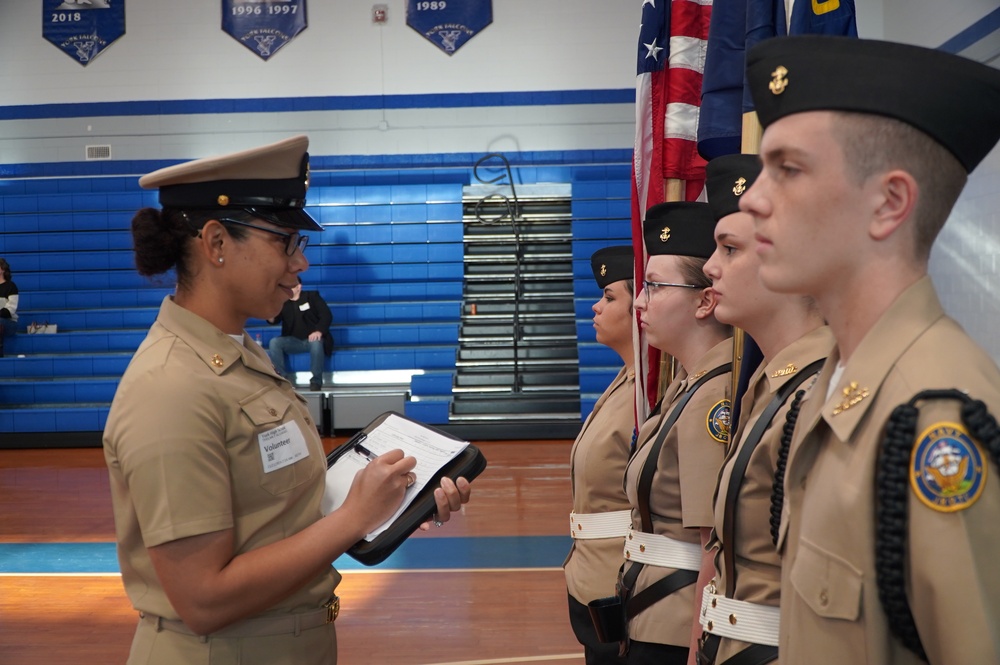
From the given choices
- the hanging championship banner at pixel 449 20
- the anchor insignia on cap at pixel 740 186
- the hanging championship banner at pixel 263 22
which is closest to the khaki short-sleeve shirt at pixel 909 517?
the anchor insignia on cap at pixel 740 186

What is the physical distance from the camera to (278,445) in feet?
5.14

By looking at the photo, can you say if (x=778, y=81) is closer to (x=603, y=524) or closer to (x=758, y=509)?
(x=758, y=509)

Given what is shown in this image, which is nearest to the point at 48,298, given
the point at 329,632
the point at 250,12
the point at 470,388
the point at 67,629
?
the point at 250,12

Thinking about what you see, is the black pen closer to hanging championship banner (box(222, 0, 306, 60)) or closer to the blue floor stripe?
the blue floor stripe

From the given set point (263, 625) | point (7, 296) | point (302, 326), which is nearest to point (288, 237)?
point (263, 625)

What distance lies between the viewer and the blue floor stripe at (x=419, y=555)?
15.7 feet

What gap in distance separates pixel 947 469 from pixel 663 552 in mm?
1154

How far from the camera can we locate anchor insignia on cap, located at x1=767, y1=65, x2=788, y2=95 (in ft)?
3.12

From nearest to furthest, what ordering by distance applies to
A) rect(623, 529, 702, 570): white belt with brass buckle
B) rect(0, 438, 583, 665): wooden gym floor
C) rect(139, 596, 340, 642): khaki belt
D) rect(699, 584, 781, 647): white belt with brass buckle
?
rect(699, 584, 781, 647): white belt with brass buckle, rect(139, 596, 340, 642): khaki belt, rect(623, 529, 702, 570): white belt with brass buckle, rect(0, 438, 583, 665): wooden gym floor

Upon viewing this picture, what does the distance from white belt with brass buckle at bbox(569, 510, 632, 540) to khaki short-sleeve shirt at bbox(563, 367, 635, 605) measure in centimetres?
2

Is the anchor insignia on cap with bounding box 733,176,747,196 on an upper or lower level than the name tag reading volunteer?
upper

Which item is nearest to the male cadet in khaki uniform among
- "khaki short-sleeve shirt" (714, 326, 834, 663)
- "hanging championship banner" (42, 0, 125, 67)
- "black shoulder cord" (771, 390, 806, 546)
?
"black shoulder cord" (771, 390, 806, 546)

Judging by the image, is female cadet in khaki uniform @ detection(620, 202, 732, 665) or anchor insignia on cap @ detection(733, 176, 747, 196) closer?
anchor insignia on cap @ detection(733, 176, 747, 196)

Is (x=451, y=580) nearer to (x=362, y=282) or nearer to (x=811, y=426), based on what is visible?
(x=811, y=426)
